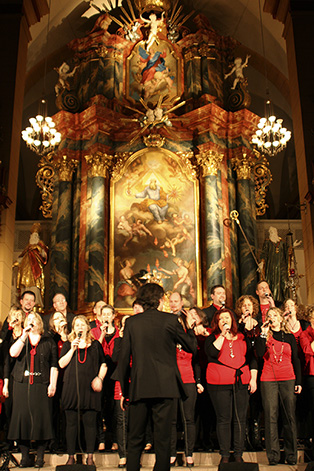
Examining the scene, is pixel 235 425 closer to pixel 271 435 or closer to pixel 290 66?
pixel 271 435

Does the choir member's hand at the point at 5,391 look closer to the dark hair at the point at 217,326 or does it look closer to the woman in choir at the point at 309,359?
the dark hair at the point at 217,326

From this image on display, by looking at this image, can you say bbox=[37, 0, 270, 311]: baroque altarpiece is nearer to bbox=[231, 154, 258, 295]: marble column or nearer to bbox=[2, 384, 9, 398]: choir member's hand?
bbox=[231, 154, 258, 295]: marble column

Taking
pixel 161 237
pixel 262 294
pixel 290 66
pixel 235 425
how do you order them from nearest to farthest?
1. pixel 235 425
2. pixel 262 294
3. pixel 290 66
4. pixel 161 237

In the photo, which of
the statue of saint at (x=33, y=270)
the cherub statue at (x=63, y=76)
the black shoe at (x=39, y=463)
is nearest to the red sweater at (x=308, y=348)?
the black shoe at (x=39, y=463)

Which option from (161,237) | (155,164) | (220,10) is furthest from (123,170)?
(220,10)

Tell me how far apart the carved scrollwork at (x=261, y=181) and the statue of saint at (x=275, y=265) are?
3.46 feet

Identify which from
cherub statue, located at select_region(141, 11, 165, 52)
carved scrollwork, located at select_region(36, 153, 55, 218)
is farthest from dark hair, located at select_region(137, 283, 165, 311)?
cherub statue, located at select_region(141, 11, 165, 52)

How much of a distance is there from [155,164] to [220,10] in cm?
521

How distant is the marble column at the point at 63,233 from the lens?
1209cm

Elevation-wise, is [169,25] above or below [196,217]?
above

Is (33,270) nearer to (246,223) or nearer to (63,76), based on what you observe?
(246,223)

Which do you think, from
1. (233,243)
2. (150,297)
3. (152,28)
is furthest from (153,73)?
(150,297)

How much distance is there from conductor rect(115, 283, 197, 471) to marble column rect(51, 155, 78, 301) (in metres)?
7.95

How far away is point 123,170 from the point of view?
42.0 feet
